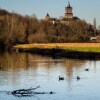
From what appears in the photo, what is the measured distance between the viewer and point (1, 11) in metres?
144

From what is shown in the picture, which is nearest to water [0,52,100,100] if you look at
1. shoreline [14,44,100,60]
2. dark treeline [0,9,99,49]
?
shoreline [14,44,100,60]

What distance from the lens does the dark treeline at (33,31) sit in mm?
112250

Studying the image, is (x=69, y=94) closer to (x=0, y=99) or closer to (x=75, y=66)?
(x=0, y=99)

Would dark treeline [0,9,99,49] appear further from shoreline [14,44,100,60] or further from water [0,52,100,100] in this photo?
water [0,52,100,100]

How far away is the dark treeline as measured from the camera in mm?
112250

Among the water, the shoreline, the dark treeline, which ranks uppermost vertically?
the dark treeline

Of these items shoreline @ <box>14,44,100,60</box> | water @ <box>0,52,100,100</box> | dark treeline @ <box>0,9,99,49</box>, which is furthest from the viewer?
dark treeline @ <box>0,9,99,49</box>

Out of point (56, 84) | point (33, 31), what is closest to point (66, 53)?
point (56, 84)

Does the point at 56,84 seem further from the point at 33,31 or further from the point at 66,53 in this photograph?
the point at 33,31

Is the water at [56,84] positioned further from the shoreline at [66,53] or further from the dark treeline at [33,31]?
the dark treeline at [33,31]

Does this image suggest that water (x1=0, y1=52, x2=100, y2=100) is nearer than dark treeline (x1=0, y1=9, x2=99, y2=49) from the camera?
Yes

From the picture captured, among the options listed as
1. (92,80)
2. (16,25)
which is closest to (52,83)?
(92,80)

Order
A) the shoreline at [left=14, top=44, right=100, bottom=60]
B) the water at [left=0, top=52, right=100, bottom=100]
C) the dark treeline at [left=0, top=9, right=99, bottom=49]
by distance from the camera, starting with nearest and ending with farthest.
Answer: the water at [left=0, top=52, right=100, bottom=100], the shoreline at [left=14, top=44, right=100, bottom=60], the dark treeline at [left=0, top=9, right=99, bottom=49]

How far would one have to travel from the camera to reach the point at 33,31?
126438 mm
